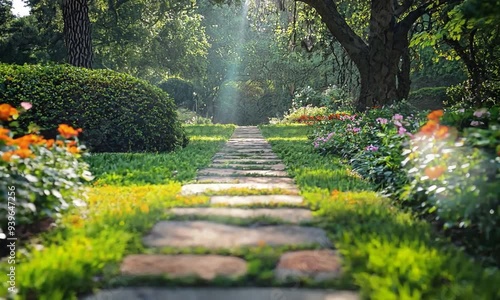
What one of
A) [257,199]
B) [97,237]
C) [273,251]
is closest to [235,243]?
[273,251]

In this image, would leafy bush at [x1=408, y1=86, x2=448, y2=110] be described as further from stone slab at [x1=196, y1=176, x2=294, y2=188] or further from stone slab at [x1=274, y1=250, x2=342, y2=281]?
stone slab at [x1=274, y1=250, x2=342, y2=281]

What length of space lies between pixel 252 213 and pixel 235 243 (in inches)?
28.0

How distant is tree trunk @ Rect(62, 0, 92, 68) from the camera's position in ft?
32.2

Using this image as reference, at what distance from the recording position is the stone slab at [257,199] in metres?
3.84

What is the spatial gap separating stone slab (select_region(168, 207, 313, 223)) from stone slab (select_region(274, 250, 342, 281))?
2.24 ft

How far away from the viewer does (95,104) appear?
771 centimetres

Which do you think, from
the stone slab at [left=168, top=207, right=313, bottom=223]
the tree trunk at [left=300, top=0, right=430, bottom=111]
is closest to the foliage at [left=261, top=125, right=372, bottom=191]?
the stone slab at [left=168, top=207, right=313, bottom=223]

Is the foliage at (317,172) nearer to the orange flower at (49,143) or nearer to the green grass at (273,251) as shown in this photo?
the green grass at (273,251)

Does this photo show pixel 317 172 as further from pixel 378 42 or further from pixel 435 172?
pixel 378 42

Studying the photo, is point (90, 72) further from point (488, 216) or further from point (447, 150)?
point (488, 216)

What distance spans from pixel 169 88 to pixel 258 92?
681 centimetres

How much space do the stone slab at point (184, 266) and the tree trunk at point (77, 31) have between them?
27.8 ft

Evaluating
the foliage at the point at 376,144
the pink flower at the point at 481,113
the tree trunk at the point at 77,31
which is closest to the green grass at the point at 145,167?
the foliage at the point at 376,144

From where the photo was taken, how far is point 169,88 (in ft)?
107
